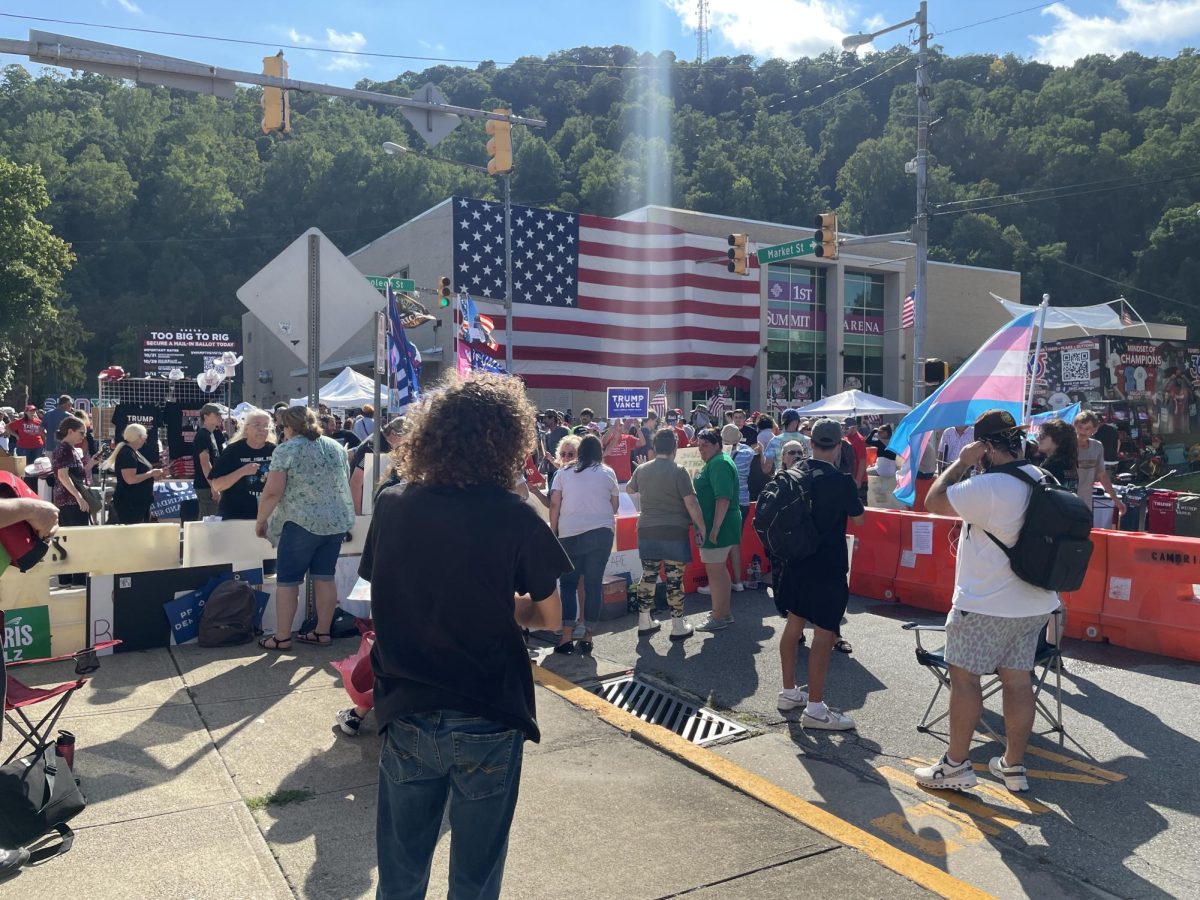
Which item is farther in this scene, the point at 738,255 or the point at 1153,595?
the point at 738,255

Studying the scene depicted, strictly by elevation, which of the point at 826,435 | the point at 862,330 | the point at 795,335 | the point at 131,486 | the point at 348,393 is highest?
the point at 862,330

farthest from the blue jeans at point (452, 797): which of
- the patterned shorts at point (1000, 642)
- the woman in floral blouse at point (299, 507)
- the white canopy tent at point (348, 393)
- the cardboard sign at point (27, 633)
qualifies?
the white canopy tent at point (348, 393)

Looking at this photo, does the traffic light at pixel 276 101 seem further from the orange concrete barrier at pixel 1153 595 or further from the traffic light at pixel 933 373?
the orange concrete barrier at pixel 1153 595

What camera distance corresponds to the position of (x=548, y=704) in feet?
18.5

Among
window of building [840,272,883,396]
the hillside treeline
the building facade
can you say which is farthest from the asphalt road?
the hillside treeline

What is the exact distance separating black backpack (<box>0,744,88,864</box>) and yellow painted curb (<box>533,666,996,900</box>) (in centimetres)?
271

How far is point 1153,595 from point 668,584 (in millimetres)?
3646

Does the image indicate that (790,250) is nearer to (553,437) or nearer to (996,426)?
(553,437)

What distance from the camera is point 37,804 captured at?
3578mm

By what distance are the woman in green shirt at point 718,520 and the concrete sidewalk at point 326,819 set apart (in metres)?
2.52

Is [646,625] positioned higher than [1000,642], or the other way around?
[1000,642]

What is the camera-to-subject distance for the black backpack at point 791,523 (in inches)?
207

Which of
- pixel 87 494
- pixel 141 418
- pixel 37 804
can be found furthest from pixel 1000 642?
pixel 141 418

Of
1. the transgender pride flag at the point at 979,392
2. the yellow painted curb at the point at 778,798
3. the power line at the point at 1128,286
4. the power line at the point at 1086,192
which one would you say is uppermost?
the power line at the point at 1086,192
